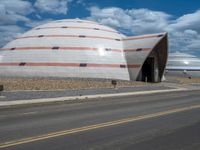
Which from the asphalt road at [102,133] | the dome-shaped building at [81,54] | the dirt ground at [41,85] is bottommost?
the asphalt road at [102,133]

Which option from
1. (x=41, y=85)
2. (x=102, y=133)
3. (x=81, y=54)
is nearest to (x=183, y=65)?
(x=81, y=54)

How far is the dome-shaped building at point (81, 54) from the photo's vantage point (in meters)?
46.5

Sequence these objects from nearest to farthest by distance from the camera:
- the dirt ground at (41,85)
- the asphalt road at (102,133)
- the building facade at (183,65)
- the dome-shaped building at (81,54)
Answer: the asphalt road at (102,133)
the dirt ground at (41,85)
the dome-shaped building at (81,54)
the building facade at (183,65)

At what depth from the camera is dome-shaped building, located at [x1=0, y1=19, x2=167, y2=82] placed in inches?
1832

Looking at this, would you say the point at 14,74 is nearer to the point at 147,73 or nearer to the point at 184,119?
the point at 147,73

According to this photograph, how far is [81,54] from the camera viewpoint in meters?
47.0

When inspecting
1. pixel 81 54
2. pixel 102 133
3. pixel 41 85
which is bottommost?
pixel 102 133

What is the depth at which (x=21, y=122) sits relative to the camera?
11.6 metres

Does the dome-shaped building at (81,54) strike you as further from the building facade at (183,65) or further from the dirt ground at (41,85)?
the building facade at (183,65)

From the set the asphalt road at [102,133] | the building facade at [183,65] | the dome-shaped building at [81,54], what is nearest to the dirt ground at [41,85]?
the dome-shaped building at [81,54]

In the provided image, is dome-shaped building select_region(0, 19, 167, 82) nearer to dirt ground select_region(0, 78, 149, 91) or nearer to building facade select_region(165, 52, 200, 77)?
dirt ground select_region(0, 78, 149, 91)

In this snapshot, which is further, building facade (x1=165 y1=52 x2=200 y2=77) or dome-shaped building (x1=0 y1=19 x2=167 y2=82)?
building facade (x1=165 y1=52 x2=200 y2=77)

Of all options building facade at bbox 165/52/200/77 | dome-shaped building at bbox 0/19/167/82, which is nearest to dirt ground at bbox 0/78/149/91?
dome-shaped building at bbox 0/19/167/82

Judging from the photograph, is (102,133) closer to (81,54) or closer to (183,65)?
(81,54)
